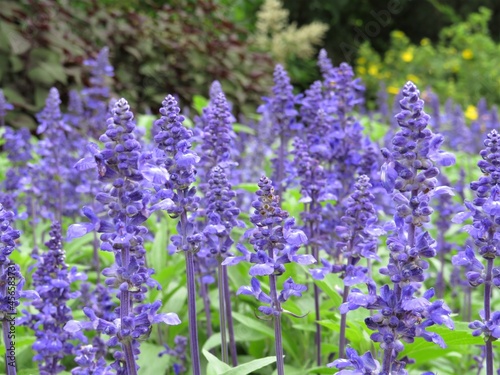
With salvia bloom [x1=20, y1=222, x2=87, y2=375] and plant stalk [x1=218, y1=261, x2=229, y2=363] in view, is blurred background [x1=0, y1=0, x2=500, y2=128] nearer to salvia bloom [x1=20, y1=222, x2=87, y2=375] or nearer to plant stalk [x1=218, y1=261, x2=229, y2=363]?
salvia bloom [x1=20, y1=222, x2=87, y2=375]

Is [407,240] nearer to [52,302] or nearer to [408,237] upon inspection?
[408,237]

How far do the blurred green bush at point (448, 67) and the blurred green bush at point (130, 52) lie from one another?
486 centimetres

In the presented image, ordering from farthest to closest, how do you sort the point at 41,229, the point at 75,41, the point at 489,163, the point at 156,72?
the point at 156,72 < the point at 75,41 < the point at 41,229 < the point at 489,163

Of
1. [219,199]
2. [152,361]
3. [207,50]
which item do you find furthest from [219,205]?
[207,50]

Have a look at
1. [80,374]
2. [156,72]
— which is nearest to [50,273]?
[80,374]

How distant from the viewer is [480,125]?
11258mm

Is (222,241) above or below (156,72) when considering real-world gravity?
below

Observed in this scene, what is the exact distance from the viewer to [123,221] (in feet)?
7.85

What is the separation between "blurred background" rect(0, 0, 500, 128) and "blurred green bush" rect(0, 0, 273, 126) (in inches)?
0.8

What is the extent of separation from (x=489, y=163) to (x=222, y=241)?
4.25ft

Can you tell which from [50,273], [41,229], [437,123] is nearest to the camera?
[50,273]

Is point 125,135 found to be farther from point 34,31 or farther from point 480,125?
point 480,125

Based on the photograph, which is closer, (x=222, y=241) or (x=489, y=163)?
(x=489, y=163)

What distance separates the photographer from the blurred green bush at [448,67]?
54.6 ft
